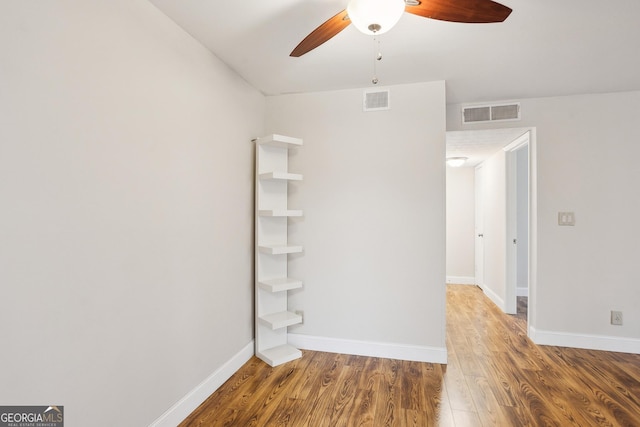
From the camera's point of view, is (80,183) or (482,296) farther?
(482,296)

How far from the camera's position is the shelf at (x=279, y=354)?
2.74m

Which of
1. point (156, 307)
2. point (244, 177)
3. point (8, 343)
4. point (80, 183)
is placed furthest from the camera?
point (244, 177)

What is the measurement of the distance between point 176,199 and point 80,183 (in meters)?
0.62

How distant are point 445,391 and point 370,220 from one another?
144 cm

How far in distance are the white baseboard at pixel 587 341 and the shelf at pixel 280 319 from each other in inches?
94.7

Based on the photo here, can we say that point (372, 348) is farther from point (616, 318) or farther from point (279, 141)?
Result: point (616, 318)

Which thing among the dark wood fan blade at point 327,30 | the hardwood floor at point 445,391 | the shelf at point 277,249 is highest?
the dark wood fan blade at point 327,30

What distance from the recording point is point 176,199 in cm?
199

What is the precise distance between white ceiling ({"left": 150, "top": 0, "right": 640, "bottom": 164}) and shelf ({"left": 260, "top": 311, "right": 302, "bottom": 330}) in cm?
208

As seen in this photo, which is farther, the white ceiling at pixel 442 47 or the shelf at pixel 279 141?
the shelf at pixel 279 141

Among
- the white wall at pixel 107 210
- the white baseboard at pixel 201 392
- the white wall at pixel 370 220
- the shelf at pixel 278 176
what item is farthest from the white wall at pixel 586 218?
the white wall at pixel 107 210

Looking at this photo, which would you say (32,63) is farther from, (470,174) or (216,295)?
(470,174)

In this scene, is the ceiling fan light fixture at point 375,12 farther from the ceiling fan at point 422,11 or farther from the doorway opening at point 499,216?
the doorway opening at point 499,216

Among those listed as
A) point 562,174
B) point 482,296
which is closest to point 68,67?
point 562,174
